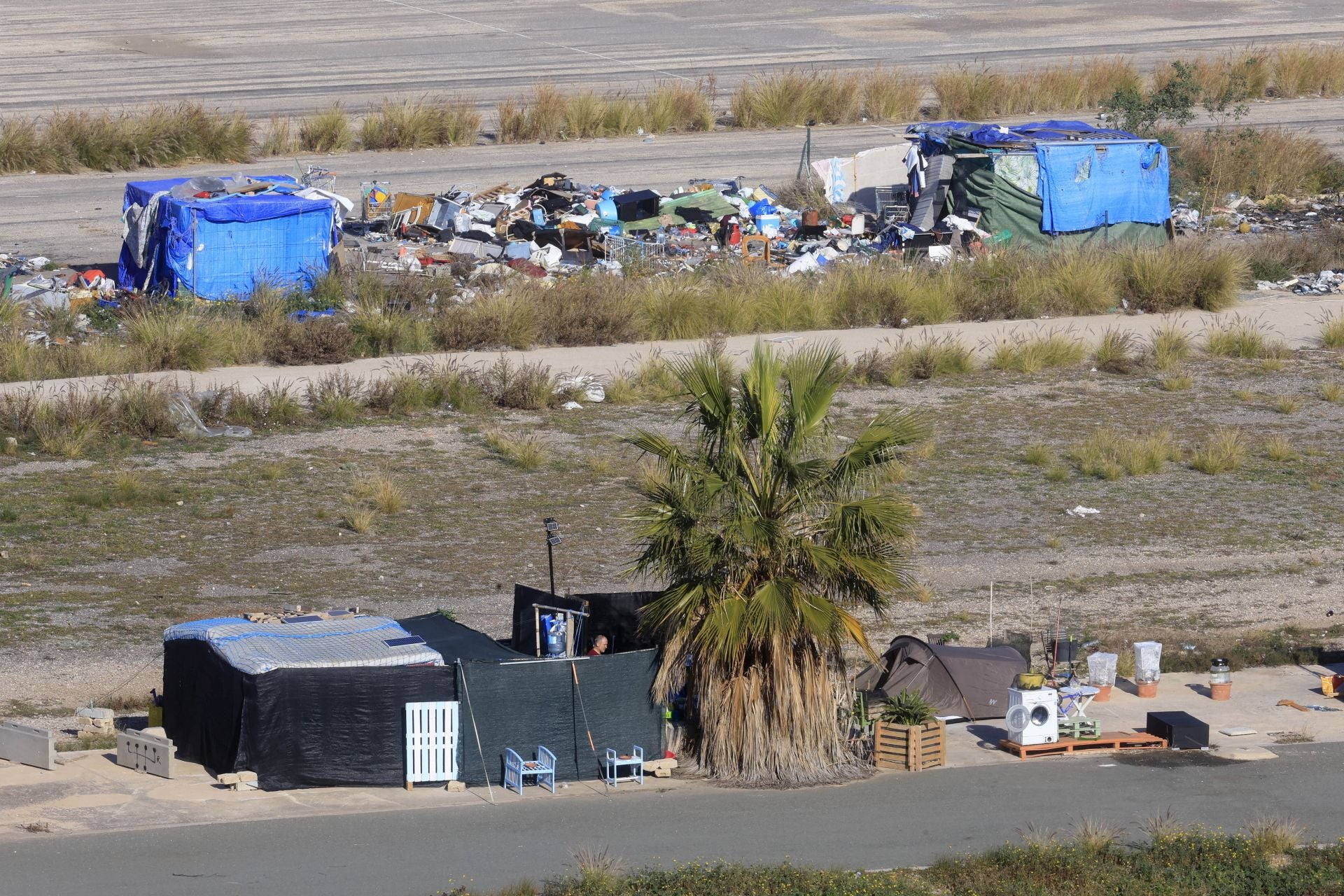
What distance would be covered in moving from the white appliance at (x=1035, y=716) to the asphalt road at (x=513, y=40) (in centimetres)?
3900

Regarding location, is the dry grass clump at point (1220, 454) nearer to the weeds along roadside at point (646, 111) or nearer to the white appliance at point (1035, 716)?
the white appliance at point (1035, 716)

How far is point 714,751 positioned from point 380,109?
3808 cm

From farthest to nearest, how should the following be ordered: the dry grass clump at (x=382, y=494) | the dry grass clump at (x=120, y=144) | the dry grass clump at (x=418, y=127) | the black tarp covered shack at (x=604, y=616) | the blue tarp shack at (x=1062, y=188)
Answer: the dry grass clump at (x=418, y=127)
the dry grass clump at (x=120, y=144)
the blue tarp shack at (x=1062, y=188)
the dry grass clump at (x=382, y=494)
the black tarp covered shack at (x=604, y=616)

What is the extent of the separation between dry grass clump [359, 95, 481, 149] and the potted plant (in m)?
33.5

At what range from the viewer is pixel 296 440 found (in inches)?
967

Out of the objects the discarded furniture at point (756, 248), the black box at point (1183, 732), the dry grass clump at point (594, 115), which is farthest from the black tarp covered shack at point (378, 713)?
the dry grass clump at point (594, 115)

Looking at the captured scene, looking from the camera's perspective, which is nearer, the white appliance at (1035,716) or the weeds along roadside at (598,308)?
the white appliance at (1035,716)

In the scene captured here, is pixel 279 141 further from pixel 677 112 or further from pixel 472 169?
pixel 677 112

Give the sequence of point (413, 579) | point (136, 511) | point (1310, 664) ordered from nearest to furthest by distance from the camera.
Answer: point (1310, 664) → point (413, 579) → point (136, 511)

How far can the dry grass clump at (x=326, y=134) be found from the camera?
45.2m

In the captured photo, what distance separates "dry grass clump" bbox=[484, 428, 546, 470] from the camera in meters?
23.8

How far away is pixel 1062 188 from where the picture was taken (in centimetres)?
3566

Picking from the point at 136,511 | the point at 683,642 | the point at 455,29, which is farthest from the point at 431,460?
the point at 455,29

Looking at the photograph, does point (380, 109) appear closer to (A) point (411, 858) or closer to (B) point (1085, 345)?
(B) point (1085, 345)
